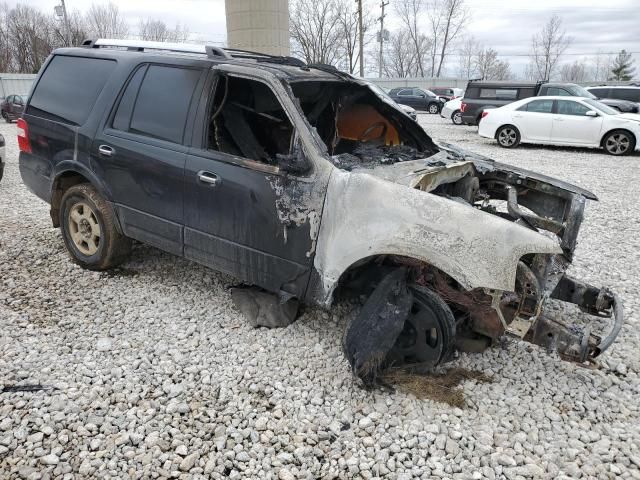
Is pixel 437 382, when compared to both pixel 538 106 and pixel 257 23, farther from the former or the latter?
pixel 257 23

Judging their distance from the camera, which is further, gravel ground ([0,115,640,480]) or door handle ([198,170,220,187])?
door handle ([198,170,220,187])

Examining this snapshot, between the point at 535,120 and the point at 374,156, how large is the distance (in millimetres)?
11356

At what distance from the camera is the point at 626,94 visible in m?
18.7

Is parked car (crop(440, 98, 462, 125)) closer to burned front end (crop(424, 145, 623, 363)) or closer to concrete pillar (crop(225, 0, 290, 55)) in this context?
concrete pillar (crop(225, 0, 290, 55))

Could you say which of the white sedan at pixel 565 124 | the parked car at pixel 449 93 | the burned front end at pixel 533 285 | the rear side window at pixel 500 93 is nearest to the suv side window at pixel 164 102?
the burned front end at pixel 533 285

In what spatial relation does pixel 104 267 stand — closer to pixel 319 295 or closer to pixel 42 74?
pixel 42 74

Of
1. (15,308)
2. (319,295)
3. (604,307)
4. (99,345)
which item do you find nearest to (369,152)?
(319,295)

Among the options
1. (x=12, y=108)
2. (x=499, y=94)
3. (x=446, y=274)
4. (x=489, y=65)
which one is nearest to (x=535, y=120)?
(x=499, y=94)

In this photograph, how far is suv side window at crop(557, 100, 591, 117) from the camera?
42.5 ft

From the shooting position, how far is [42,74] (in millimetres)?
4770

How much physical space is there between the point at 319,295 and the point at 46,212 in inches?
196

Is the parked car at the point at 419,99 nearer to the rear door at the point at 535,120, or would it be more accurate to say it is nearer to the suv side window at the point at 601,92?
the suv side window at the point at 601,92

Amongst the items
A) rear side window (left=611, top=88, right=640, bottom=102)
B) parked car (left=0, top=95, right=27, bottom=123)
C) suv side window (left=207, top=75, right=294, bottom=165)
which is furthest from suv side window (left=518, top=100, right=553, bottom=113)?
parked car (left=0, top=95, right=27, bottom=123)

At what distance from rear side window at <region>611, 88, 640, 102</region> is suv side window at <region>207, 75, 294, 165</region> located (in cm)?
1886
